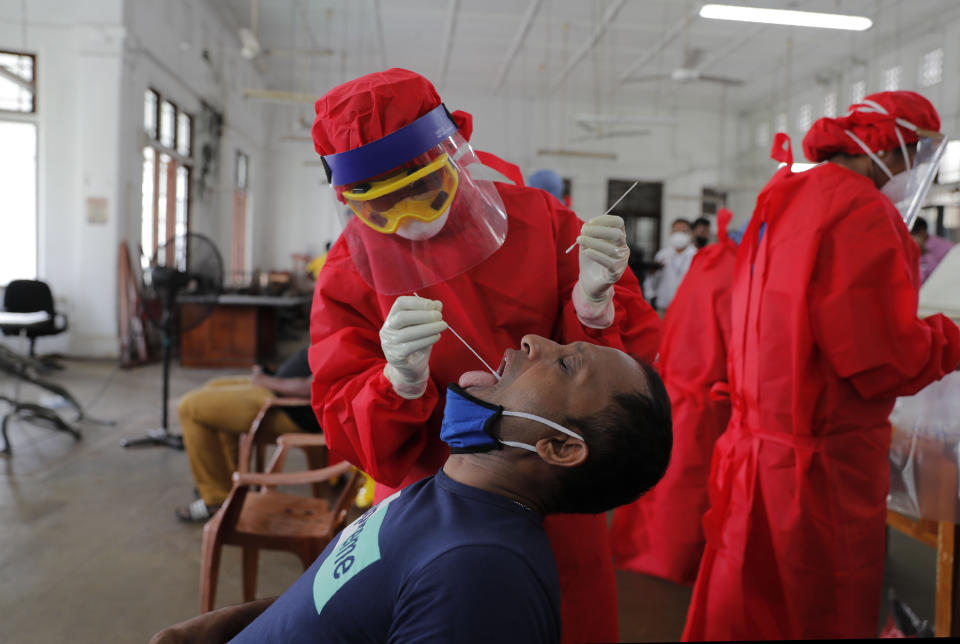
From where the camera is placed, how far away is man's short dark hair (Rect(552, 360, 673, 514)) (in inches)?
37.1

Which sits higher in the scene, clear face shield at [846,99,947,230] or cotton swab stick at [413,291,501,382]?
clear face shield at [846,99,947,230]

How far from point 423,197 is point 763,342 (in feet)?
3.13

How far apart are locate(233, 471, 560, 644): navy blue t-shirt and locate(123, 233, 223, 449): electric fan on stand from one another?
3528 mm

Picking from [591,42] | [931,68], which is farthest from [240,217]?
[931,68]

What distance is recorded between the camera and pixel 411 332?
3.17ft

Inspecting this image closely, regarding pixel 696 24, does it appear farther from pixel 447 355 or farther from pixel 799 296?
pixel 447 355

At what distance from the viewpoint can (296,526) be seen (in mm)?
2172

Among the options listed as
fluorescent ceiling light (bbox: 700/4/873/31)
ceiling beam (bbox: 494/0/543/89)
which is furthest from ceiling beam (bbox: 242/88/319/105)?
fluorescent ceiling light (bbox: 700/4/873/31)

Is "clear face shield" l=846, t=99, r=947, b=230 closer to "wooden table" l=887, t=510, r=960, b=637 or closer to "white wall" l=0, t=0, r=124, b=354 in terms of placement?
"wooden table" l=887, t=510, r=960, b=637

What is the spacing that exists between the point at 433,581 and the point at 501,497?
20cm

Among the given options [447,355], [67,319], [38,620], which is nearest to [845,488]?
[447,355]

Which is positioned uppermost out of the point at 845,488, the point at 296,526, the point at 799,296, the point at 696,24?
the point at 696,24

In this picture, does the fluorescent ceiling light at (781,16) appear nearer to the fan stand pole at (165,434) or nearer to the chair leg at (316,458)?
the chair leg at (316,458)

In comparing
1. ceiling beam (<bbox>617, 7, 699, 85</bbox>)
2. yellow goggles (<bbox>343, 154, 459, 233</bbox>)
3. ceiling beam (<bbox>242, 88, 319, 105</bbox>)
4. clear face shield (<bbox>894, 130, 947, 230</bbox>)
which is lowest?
yellow goggles (<bbox>343, 154, 459, 233</bbox>)
